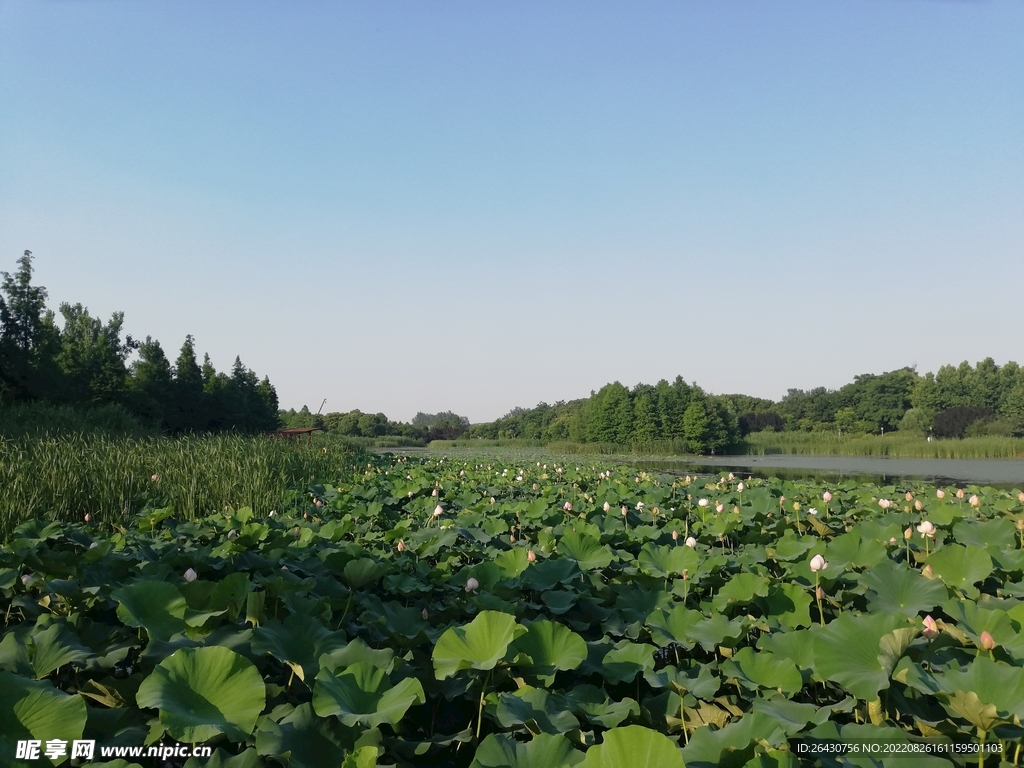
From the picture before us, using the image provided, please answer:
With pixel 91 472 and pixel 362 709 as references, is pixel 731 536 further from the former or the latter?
pixel 91 472

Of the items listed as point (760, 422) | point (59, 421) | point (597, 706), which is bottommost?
point (597, 706)

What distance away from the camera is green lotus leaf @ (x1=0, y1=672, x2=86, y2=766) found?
48.1 inches

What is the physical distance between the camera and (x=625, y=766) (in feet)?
3.62

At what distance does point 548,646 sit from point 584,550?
4.20ft

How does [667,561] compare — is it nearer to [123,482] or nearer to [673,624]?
[673,624]

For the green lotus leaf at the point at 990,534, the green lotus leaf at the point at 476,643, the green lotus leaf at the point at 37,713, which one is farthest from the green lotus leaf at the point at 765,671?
the green lotus leaf at the point at 990,534

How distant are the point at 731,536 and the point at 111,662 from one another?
3.37 metres

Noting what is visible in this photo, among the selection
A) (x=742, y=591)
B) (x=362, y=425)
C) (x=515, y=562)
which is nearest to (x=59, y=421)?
(x=515, y=562)

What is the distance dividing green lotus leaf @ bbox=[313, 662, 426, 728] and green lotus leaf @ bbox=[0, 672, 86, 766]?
44 centimetres

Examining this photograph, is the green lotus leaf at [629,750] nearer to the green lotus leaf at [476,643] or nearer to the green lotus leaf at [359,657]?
the green lotus leaf at [476,643]

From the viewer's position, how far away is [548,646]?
1.78 m

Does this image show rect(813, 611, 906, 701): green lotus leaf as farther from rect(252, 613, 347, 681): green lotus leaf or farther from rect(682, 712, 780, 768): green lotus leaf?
rect(252, 613, 347, 681): green lotus leaf

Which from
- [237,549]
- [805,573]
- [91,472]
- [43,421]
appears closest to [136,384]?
[43,421]

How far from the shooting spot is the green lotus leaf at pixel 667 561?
8.98ft
